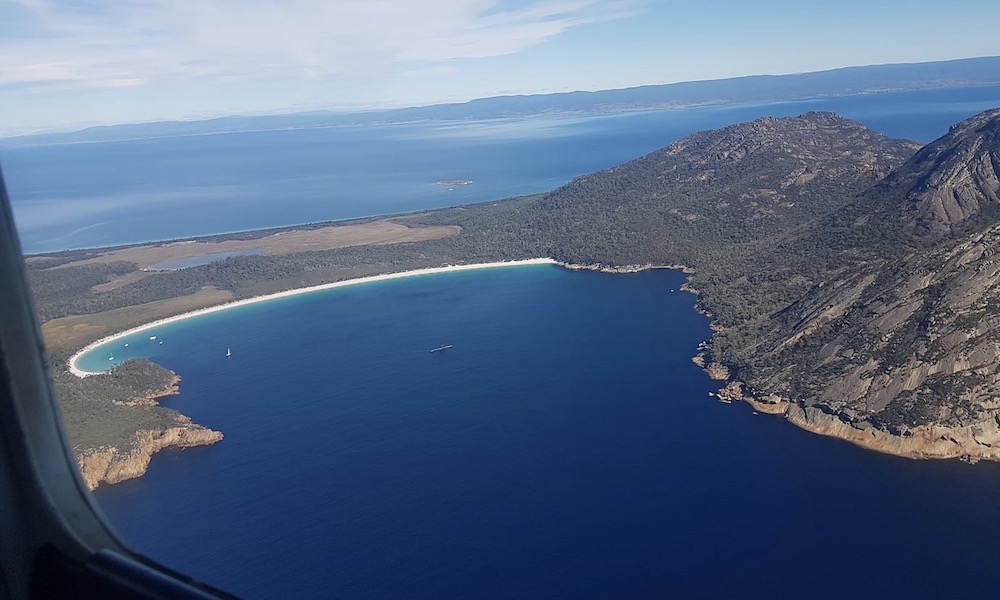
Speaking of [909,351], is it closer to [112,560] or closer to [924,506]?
[924,506]

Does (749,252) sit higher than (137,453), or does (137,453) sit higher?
(749,252)

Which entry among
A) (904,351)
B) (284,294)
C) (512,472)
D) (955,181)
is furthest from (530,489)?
(284,294)

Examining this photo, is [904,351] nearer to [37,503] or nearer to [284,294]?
[37,503]

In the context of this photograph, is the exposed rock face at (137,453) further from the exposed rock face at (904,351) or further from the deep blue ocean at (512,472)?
the exposed rock face at (904,351)

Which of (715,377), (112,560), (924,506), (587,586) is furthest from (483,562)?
(112,560)

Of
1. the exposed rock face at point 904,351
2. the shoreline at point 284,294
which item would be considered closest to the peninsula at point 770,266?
the exposed rock face at point 904,351

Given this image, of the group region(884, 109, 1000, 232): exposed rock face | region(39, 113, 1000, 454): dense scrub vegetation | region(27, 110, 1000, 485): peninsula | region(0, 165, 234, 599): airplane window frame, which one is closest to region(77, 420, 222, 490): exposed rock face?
region(27, 110, 1000, 485): peninsula
